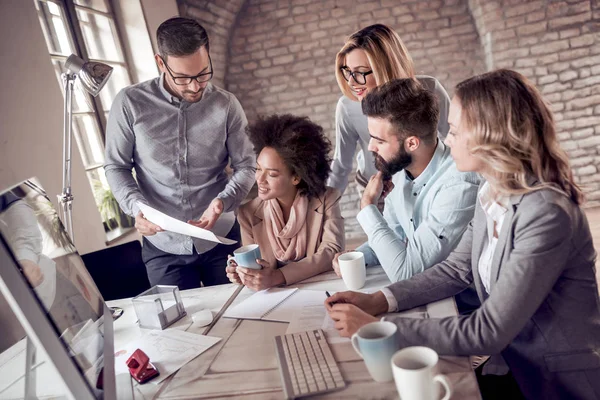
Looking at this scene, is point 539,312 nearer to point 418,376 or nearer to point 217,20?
point 418,376

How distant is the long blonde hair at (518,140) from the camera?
1.07 meters

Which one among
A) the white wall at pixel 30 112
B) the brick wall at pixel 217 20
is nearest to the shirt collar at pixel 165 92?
the white wall at pixel 30 112

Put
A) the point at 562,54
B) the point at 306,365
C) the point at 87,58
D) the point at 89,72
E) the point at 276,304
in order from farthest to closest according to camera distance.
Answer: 1. the point at 562,54
2. the point at 87,58
3. the point at 89,72
4. the point at 276,304
5. the point at 306,365

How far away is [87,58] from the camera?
305 centimetres

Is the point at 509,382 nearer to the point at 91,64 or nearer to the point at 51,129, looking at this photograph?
the point at 91,64

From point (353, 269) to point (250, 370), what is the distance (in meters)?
0.47

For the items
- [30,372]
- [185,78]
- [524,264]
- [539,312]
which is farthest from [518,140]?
[185,78]

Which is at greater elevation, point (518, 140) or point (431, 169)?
point (518, 140)

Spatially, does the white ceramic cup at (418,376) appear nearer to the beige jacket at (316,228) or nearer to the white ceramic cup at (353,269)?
the white ceramic cup at (353,269)

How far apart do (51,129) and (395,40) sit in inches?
66.4

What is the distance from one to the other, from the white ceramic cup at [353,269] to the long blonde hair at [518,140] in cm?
44

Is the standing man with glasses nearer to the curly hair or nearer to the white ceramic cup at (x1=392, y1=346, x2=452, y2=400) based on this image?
the curly hair

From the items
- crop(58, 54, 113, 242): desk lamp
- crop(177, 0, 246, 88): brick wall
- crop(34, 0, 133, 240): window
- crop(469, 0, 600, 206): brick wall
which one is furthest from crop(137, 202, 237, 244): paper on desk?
crop(469, 0, 600, 206): brick wall

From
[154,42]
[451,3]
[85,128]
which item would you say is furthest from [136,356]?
[451,3]
